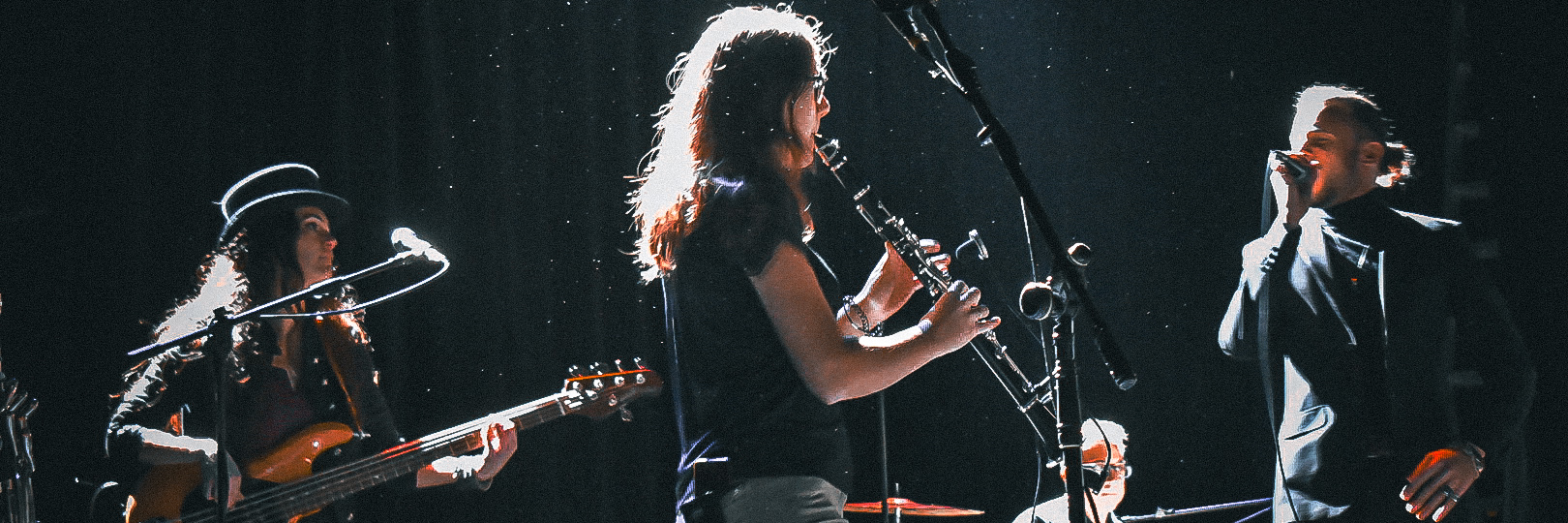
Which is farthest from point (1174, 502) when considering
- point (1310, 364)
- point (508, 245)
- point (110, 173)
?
point (110, 173)

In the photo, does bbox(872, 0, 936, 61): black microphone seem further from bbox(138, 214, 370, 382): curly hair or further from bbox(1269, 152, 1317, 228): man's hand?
bbox(138, 214, 370, 382): curly hair

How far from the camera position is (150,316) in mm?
3670

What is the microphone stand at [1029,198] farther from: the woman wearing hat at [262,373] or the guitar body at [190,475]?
the guitar body at [190,475]

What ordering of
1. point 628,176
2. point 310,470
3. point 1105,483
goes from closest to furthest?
point 1105,483 → point 310,470 → point 628,176

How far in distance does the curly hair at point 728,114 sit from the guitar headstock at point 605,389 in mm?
1612

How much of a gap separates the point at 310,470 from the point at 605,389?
93cm

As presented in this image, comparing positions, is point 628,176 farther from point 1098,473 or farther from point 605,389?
point 1098,473

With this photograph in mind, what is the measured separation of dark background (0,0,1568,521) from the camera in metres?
3.47

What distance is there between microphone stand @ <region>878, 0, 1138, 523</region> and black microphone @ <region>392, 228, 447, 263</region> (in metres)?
1.19

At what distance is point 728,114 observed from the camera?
6.26ft

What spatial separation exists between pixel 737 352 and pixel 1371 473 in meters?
1.66

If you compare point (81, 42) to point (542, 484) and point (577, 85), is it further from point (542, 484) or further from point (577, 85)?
point (542, 484)

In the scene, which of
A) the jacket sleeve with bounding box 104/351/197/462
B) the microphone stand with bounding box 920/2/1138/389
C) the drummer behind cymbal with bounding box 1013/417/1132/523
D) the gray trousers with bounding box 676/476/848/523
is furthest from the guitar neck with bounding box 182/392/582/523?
the microphone stand with bounding box 920/2/1138/389

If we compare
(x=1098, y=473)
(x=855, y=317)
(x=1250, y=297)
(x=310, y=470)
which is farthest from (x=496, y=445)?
(x=1250, y=297)
